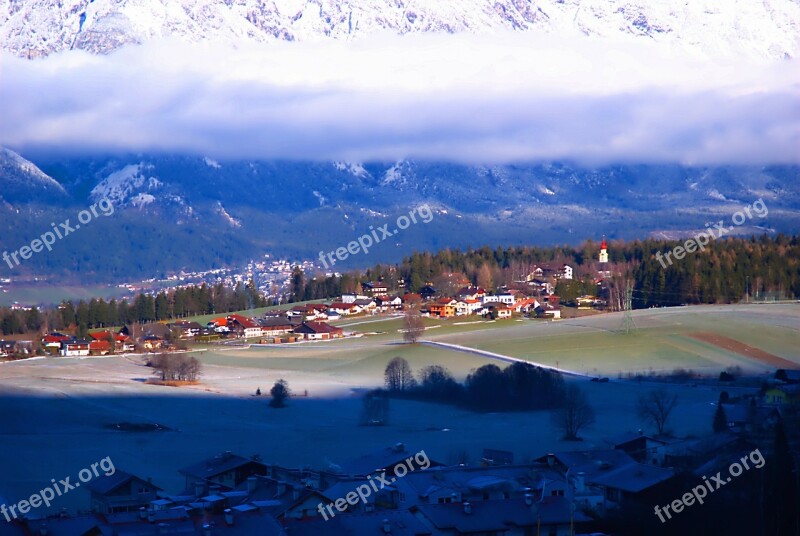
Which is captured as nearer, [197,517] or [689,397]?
[197,517]

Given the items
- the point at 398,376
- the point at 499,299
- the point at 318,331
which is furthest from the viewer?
the point at 499,299

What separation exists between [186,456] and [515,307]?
142 feet

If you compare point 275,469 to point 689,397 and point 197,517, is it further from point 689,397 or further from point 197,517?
point 689,397

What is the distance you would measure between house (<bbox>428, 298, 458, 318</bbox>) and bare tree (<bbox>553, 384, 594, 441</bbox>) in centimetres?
3127

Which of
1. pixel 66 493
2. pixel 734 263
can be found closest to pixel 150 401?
pixel 66 493

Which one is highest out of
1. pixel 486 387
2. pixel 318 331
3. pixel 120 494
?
pixel 318 331

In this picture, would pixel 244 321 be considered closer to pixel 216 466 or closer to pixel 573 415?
pixel 573 415

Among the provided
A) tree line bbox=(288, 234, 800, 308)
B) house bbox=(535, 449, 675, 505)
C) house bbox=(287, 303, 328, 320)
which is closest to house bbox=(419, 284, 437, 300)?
tree line bbox=(288, 234, 800, 308)

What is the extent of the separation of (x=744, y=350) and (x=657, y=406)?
1641 centimetres

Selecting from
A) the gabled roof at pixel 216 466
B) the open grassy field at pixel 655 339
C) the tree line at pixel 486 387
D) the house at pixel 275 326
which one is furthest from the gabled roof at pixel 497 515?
the house at pixel 275 326

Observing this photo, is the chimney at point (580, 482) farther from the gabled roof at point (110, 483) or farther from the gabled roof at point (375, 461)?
the gabled roof at point (110, 483)

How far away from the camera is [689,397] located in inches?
1800

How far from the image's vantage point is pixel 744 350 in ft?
189

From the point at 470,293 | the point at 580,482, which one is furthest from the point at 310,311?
the point at 580,482
